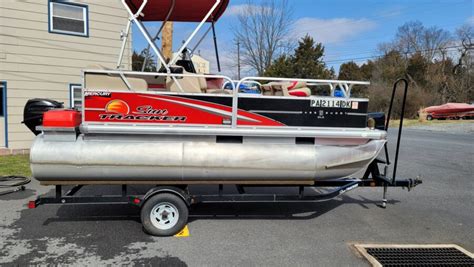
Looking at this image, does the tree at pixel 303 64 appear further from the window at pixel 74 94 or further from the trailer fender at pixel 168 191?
the trailer fender at pixel 168 191

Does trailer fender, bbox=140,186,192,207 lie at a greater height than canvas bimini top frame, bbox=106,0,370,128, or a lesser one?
lesser

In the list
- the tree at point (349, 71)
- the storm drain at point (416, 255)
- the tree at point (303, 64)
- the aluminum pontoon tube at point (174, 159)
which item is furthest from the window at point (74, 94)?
the tree at point (349, 71)

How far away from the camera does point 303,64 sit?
35.4 meters

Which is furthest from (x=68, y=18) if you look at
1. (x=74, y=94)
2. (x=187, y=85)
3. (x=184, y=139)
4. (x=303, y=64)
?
(x=303, y=64)

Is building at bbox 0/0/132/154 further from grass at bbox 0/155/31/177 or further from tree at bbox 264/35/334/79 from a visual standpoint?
tree at bbox 264/35/334/79

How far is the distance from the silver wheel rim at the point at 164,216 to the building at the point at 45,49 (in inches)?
282

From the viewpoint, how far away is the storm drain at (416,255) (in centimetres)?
405

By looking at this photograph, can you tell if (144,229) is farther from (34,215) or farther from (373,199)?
(373,199)

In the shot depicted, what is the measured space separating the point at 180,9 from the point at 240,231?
3286 millimetres

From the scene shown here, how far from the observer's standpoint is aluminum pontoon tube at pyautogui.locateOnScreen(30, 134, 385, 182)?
4344mm

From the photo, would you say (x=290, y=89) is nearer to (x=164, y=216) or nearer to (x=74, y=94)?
(x=164, y=216)

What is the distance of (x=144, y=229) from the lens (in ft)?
15.5

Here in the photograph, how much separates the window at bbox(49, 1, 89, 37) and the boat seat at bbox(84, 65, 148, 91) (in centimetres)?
685

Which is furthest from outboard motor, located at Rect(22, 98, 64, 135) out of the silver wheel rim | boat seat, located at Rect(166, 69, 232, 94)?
the silver wheel rim
